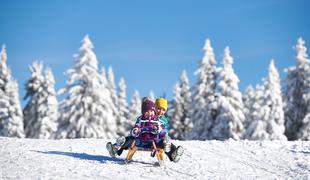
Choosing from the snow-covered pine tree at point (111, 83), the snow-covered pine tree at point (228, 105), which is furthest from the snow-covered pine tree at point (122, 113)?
the snow-covered pine tree at point (228, 105)

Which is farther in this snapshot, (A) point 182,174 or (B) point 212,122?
(B) point 212,122

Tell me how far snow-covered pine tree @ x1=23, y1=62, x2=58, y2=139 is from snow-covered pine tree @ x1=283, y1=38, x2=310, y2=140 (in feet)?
75.7

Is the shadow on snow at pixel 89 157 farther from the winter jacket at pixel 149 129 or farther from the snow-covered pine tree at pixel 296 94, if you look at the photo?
the snow-covered pine tree at pixel 296 94

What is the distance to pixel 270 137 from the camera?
3578cm

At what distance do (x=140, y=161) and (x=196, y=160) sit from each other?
155 centimetres

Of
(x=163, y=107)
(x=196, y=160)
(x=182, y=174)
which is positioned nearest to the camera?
(x=182, y=174)

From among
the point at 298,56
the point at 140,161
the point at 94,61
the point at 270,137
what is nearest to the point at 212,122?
the point at 270,137

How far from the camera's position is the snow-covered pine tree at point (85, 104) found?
34.3 metres

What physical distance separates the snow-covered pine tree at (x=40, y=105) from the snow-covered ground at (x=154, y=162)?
31613mm

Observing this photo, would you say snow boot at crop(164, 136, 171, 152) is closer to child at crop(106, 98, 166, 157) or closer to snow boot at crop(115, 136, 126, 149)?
child at crop(106, 98, 166, 157)

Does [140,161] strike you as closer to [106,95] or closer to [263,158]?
[263,158]

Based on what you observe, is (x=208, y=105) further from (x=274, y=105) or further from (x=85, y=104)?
(x=85, y=104)

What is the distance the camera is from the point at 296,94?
36.7 m

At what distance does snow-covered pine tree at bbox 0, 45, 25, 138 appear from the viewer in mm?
38938
